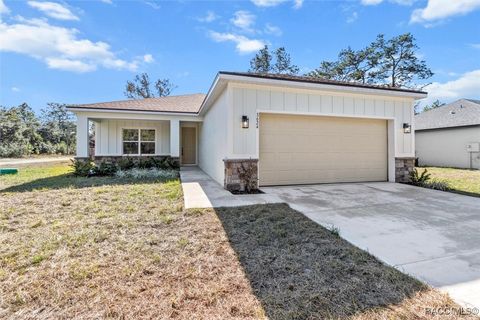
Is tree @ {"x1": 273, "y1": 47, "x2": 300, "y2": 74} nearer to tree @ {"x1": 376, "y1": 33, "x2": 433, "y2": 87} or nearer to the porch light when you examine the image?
tree @ {"x1": 376, "y1": 33, "x2": 433, "y2": 87}

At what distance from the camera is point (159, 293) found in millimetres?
2119

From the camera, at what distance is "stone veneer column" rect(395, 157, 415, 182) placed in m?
8.12

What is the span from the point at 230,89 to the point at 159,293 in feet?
17.5

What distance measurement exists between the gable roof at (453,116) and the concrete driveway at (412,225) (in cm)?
1144

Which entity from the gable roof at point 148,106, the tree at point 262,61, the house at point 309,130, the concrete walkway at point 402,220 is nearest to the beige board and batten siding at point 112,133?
the gable roof at point 148,106

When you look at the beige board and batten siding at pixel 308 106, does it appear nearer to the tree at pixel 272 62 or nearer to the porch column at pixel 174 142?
the porch column at pixel 174 142

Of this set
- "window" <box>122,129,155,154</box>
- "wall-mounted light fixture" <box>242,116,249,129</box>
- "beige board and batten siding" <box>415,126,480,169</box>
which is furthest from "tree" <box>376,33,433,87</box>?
"wall-mounted light fixture" <box>242,116,249,129</box>

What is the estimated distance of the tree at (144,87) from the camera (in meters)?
29.9

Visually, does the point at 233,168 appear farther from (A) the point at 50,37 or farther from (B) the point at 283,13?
(A) the point at 50,37

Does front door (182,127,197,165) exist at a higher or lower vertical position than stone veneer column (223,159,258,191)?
higher

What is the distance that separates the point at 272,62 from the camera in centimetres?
2609

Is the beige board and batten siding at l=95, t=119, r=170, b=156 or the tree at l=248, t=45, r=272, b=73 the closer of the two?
the beige board and batten siding at l=95, t=119, r=170, b=156

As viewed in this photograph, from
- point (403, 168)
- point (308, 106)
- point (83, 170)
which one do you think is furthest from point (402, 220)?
point (83, 170)

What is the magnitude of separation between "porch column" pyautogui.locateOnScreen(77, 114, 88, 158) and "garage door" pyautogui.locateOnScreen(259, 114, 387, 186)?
8.76 metres
